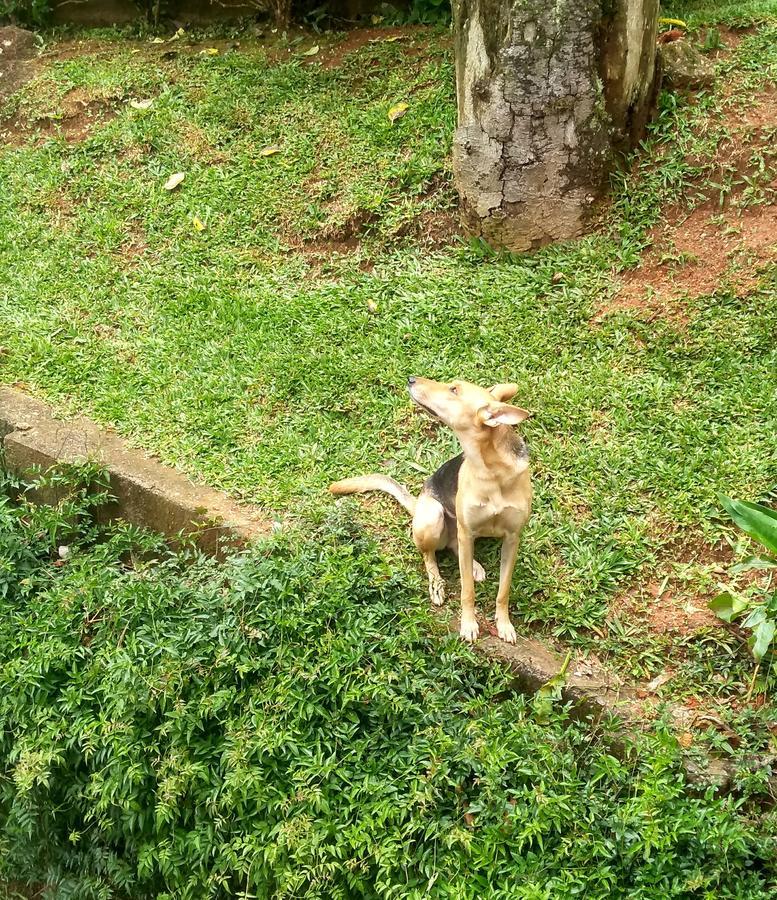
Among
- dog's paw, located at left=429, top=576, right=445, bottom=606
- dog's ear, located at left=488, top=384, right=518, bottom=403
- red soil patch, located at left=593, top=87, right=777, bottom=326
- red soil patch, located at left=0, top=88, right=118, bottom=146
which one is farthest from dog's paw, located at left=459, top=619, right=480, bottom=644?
red soil patch, located at left=0, top=88, right=118, bottom=146

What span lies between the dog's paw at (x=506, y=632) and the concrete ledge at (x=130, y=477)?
4.03 feet

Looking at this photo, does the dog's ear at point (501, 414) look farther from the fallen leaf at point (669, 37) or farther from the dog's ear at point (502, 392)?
the fallen leaf at point (669, 37)

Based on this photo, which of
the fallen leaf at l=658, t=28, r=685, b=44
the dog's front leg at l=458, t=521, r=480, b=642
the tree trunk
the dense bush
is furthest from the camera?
the fallen leaf at l=658, t=28, r=685, b=44

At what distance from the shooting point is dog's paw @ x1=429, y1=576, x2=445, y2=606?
12.9 ft

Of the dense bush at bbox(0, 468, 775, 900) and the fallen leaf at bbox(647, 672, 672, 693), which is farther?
the fallen leaf at bbox(647, 672, 672, 693)

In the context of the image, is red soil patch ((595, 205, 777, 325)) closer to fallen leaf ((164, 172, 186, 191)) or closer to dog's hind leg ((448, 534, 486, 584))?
dog's hind leg ((448, 534, 486, 584))

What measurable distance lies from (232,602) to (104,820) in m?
0.99

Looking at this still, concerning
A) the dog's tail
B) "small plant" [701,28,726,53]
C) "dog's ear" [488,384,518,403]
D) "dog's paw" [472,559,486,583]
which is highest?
"small plant" [701,28,726,53]

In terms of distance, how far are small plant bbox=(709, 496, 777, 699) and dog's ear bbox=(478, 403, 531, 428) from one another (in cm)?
90

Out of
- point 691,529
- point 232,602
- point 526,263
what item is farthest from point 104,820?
point 526,263

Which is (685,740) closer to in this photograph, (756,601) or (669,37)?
(756,601)

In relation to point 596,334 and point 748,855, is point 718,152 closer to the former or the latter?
Answer: point 596,334

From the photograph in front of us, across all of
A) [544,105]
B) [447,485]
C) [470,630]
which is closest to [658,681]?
[470,630]

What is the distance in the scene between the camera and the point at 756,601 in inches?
144
